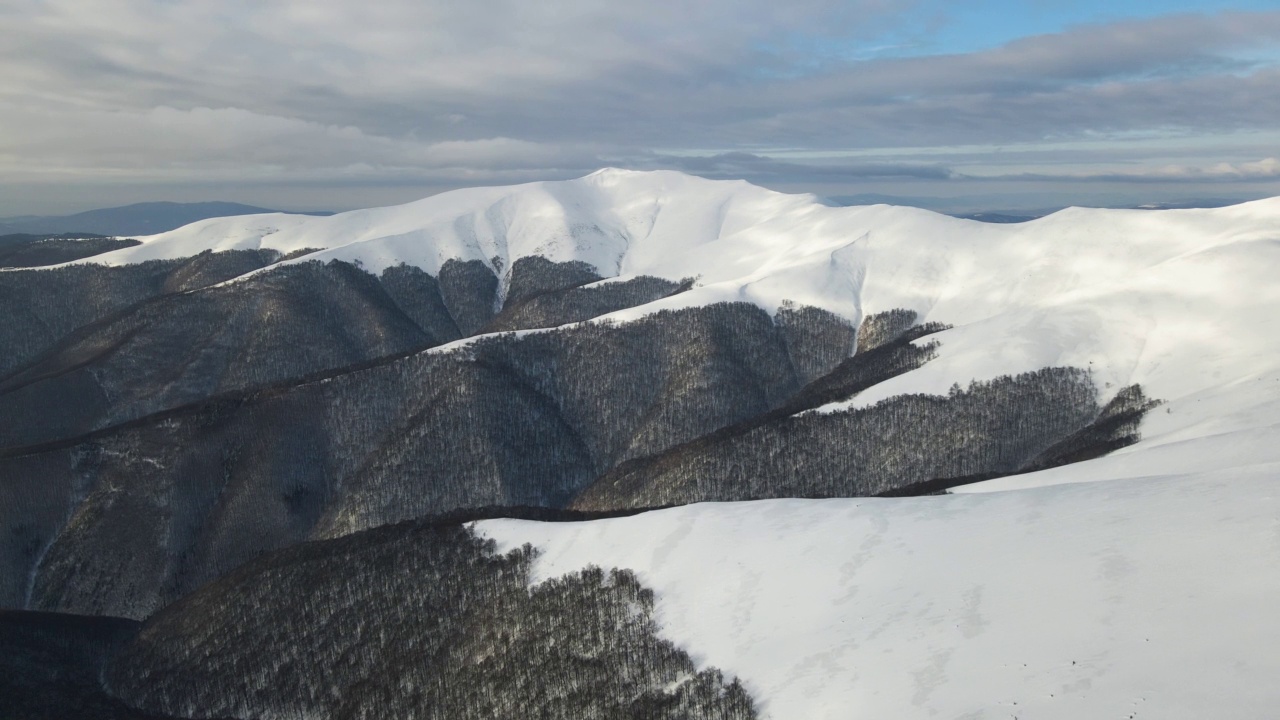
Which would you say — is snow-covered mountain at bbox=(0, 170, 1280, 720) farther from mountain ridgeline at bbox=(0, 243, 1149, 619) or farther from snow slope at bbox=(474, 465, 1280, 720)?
mountain ridgeline at bbox=(0, 243, 1149, 619)

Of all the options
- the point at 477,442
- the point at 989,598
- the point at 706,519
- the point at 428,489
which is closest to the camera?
the point at 989,598

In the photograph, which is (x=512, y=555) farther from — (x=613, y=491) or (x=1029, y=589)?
(x=613, y=491)

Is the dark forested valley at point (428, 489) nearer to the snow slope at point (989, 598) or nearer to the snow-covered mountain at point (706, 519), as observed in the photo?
the snow-covered mountain at point (706, 519)

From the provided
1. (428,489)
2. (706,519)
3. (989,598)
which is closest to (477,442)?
(428,489)

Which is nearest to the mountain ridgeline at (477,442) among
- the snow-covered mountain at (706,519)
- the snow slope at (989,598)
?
the snow-covered mountain at (706,519)

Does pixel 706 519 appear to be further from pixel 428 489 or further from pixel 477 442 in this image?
pixel 477 442

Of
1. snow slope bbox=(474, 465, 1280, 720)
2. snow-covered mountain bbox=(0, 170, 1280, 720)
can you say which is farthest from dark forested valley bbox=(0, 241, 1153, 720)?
snow slope bbox=(474, 465, 1280, 720)

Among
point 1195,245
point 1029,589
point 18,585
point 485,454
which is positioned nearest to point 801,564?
point 1029,589
